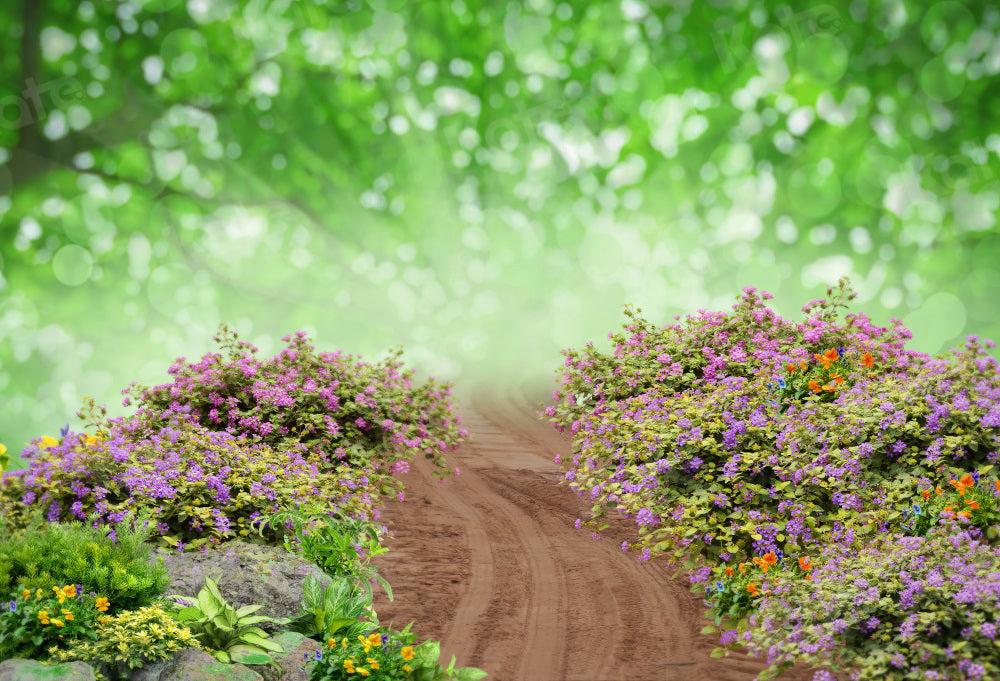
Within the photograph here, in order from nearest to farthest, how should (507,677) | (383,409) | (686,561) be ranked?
(507,677) → (686,561) → (383,409)

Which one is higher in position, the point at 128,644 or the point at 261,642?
the point at 261,642

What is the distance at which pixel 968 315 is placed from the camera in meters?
9.86

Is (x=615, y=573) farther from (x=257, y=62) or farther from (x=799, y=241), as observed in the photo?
(x=257, y=62)

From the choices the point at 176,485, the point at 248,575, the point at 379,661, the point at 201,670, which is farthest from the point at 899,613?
the point at 176,485

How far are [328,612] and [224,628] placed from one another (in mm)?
656

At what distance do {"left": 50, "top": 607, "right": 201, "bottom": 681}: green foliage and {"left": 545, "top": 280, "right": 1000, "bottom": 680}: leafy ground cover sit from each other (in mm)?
2681

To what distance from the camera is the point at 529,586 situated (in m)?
6.23

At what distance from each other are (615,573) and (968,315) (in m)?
5.78

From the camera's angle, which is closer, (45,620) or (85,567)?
(45,620)

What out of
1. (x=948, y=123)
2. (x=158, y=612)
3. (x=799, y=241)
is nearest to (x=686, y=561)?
(x=158, y=612)

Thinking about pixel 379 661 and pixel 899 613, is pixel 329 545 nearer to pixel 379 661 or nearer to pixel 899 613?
pixel 379 661

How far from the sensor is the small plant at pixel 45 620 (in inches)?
159

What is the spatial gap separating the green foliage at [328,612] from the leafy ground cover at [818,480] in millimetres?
1801

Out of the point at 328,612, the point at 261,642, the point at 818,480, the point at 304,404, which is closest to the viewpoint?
the point at 261,642
